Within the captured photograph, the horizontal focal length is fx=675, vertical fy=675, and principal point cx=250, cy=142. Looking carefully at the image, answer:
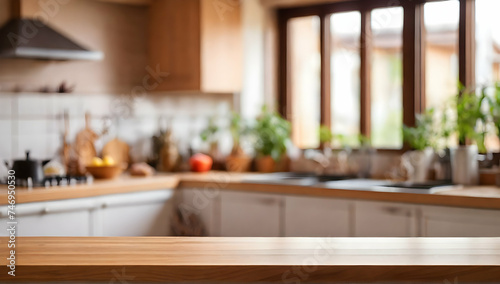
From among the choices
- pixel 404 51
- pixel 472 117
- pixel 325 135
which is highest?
pixel 404 51

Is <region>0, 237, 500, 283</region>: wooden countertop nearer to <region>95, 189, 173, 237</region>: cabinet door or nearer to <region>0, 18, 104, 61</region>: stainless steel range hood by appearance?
<region>95, 189, 173, 237</region>: cabinet door

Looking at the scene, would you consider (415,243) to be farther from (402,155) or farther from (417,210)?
(402,155)

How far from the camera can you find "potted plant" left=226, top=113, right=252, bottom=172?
16.6 ft

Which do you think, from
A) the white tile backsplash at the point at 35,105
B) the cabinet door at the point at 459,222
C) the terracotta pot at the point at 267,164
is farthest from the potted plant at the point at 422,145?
the white tile backsplash at the point at 35,105

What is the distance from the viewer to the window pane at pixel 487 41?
4270 millimetres

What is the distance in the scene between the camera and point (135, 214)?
430 centimetres

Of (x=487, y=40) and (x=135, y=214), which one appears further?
(x=487, y=40)

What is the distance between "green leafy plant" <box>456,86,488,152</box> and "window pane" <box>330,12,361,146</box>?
3.18 ft

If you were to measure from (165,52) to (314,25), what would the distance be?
4.09ft

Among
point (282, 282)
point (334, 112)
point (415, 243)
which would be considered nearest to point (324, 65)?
point (334, 112)

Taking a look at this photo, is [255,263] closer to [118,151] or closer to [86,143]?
Answer: [86,143]

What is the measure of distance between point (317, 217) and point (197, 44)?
1.59 m

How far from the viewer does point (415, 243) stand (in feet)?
7.09

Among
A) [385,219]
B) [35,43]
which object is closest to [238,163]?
[385,219]
